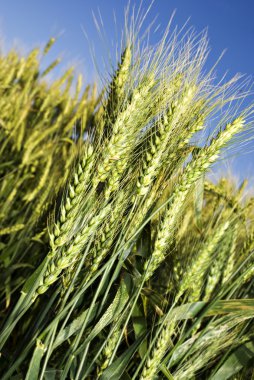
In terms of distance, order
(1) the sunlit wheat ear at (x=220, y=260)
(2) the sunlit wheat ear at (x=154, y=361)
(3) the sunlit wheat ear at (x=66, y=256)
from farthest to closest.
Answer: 1. (1) the sunlit wheat ear at (x=220, y=260)
2. (2) the sunlit wheat ear at (x=154, y=361)
3. (3) the sunlit wheat ear at (x=66, y=256)

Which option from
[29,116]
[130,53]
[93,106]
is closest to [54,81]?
[29,116]

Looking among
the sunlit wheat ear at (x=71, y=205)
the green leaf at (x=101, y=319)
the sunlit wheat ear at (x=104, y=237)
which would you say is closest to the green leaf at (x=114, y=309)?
the green leaf at (x=101, y=319)

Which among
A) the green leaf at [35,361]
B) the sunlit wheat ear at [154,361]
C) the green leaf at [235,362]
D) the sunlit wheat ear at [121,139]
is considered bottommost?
the green leaf at [35,361]

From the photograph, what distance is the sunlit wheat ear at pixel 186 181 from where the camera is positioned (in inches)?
33.6

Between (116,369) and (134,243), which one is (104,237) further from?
(116,369)

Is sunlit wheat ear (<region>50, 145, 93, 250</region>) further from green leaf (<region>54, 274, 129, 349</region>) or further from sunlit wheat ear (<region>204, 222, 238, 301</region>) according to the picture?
sunlit wheat ear (<region>204, 222, 238, 301</region>)

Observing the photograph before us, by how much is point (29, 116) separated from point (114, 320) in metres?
2.39

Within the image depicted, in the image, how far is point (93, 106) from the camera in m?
2.76

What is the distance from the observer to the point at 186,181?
2.78 feet

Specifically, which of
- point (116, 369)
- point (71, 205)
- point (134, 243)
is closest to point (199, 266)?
point (134, 243)

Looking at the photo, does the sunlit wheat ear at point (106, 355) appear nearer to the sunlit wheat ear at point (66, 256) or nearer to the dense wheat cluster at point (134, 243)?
the dense wheat cluster at point (134, 243)

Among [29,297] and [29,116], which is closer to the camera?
[29,297]

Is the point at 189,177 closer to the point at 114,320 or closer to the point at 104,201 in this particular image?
the point at 104,201

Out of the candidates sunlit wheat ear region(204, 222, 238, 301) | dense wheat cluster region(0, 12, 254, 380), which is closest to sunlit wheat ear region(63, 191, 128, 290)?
dense wheat cluster region(0, 12, 254, 380)
